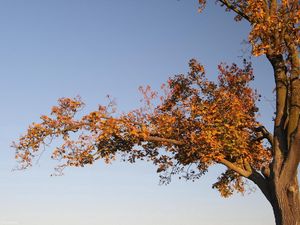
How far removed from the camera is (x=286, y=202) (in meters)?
21.8

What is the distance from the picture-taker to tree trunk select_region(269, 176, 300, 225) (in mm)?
21609

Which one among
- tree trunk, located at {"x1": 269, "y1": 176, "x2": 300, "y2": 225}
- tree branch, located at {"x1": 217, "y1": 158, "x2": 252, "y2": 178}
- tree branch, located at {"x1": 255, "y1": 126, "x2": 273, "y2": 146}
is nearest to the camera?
tree trunk, located at {"x1": 269, "y1": 176, "x2": 300, "y2": 225}

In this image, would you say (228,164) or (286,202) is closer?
(286,202)

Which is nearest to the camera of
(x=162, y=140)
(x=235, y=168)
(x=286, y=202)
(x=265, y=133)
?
(x=286, y=202)

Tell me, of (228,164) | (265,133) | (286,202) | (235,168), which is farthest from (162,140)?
(286,202)

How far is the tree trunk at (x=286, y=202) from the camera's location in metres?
21.6

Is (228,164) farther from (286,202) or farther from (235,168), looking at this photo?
(286,202)

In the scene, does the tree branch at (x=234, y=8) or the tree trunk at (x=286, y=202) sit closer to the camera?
the tree trunk at (x=286, y=202)

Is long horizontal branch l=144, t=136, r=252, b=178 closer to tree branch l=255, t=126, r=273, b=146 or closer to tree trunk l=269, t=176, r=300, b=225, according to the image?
tree trunk l=269, t=176, r=300, b=225

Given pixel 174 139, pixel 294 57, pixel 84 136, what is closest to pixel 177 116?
pixel 174 139

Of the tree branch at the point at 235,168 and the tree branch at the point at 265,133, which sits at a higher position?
the tree branch at the point at 265,133

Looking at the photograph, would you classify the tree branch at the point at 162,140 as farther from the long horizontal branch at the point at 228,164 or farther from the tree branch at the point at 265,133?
the tree branch at the point at 265,133

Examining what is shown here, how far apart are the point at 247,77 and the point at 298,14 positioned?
6565 mm

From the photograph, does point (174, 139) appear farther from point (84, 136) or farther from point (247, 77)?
point (247, 77)
